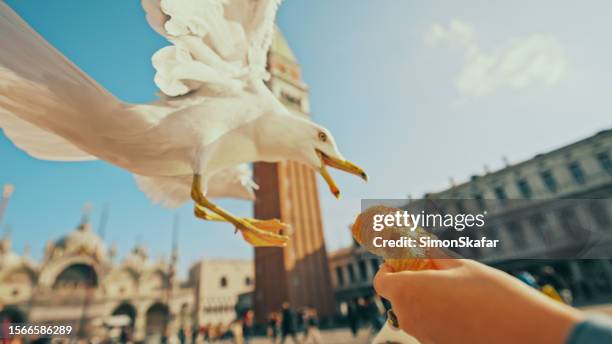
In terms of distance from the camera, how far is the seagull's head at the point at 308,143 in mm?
2416

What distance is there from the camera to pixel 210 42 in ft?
7.88

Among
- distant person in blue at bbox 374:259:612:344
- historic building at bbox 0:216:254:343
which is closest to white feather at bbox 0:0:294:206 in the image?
distant person in blue at bbox 374:259:612:344

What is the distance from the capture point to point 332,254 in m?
40.6

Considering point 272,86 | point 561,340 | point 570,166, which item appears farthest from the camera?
point 272,86

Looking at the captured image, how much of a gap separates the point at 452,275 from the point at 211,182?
259 cm

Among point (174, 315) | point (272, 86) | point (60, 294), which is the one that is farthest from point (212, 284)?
point (272, 86)

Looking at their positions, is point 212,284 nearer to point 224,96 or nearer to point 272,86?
point 272,86

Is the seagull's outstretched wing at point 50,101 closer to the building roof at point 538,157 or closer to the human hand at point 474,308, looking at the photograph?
the human hand at point 474,308

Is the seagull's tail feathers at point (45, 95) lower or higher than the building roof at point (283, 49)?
lower

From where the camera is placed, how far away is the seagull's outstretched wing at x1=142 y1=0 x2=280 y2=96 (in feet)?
6.79

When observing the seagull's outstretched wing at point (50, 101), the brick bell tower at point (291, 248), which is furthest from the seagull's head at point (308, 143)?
the brick bell tower at point (291, 248)

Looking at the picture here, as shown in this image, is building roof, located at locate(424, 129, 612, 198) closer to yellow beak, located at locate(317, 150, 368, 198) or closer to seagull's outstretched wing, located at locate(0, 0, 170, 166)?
yellow beak, located at locate(317, 150, 368, 198)

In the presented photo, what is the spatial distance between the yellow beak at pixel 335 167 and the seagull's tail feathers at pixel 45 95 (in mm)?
1376

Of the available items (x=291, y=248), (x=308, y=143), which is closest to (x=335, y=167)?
(x=308, y=143)
